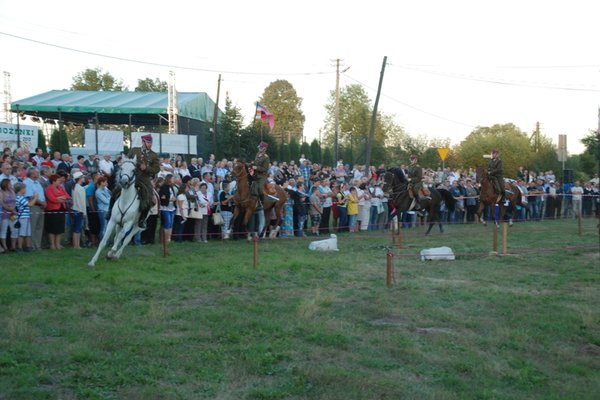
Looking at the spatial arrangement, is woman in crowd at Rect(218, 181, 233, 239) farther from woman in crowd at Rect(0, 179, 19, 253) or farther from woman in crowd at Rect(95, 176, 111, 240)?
woman in crowd at Rect(0, 179, 19, 253)

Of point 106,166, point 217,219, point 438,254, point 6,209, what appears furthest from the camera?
point 106,166

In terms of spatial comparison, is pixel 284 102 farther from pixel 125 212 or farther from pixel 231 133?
pixel 125 212

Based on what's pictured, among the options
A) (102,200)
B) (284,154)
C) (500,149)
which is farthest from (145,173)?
(500,149)

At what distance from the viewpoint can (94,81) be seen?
287 ft

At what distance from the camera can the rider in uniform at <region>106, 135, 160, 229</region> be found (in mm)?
15352

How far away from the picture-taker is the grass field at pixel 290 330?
777 centimetres

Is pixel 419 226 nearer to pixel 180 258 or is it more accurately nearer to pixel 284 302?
pixel 180 258

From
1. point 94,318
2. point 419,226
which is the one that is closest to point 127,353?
point 94,318

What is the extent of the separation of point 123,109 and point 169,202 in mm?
29465

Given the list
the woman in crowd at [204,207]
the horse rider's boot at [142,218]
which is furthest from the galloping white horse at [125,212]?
the woman in crowd at [204,207]

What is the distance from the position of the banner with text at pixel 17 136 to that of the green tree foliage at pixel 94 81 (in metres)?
59.6

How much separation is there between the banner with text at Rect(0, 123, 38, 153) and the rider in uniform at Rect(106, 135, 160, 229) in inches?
470

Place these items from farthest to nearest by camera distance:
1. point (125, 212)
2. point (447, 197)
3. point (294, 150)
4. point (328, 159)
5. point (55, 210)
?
point (328, 159), point (294, 150), point (447, 197), point (55, 210), point (125, 212)

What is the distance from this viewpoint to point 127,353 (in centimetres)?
852
